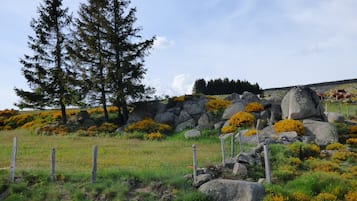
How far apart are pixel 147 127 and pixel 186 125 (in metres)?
3.05

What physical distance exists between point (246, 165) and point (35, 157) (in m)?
10.7

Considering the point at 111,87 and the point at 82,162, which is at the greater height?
the point at 111,87

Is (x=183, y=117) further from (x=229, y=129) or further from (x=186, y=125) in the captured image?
(x=229, y=129)

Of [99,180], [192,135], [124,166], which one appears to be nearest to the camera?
[99,180]

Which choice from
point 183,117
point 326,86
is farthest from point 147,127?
point 326,86

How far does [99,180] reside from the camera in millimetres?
12531

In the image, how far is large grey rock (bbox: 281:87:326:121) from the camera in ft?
77.9

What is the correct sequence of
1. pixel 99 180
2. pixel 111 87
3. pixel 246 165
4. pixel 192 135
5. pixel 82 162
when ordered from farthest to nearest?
pixel 111 87 → pixel 192 135 → pixel 82 162 → pixel 246 165 → pixel 99 180

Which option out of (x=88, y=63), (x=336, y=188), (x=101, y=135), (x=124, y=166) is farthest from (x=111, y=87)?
(x=336, y=188)

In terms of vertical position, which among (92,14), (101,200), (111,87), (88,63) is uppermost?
(92,14)

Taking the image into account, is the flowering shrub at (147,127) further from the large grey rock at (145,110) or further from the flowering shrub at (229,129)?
the flowering shrub at (229,129)

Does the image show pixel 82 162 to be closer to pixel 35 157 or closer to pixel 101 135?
pixel 35 157

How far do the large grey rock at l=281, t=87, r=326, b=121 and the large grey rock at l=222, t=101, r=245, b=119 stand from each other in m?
3.85

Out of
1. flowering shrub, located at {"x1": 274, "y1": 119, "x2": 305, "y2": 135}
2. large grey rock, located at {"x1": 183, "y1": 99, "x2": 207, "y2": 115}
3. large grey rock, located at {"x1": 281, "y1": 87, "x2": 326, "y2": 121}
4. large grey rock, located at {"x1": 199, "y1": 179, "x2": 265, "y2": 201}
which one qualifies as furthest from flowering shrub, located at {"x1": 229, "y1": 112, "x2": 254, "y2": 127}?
large grey rock, located at {"x1": 199, "y1": 179, "x2": 265, "y2": 201}
